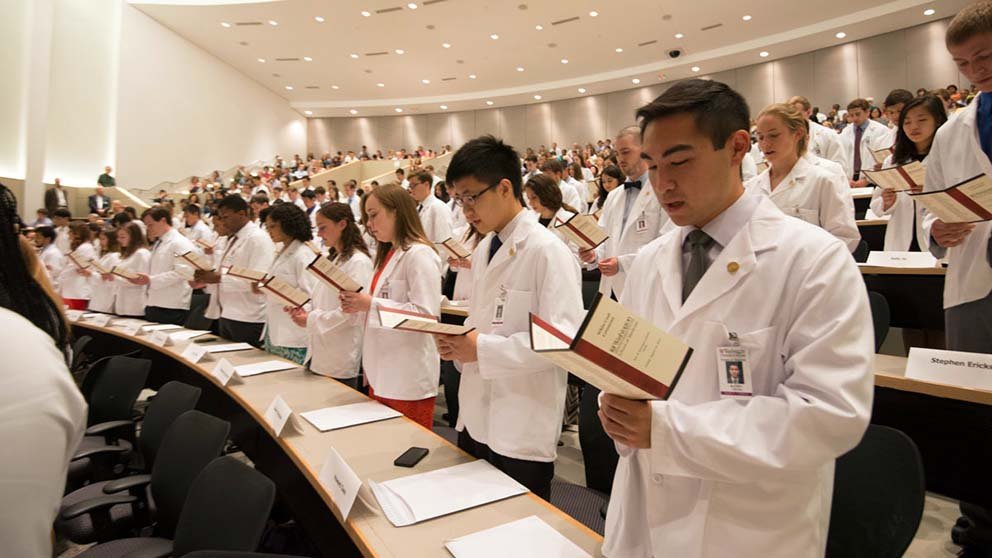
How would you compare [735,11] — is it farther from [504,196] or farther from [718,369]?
[718,369]

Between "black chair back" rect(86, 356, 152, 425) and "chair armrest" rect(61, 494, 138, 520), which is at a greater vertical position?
"black chair back" rect(86, 356, 152, 425)

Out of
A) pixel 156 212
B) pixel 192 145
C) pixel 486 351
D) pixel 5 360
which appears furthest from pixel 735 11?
pixel 192 145

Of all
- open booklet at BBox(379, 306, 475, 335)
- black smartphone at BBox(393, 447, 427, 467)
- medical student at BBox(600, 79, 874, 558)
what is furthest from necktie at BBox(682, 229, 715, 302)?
black smartphone at BBox(393, 447, 427, 467)

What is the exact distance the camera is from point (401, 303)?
2.60 meters

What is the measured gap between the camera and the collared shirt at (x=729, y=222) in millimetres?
1155

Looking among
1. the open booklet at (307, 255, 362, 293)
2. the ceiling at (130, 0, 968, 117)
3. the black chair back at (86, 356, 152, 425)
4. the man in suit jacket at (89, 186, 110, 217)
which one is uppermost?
the ceiling at (130, 0, 968, 117)

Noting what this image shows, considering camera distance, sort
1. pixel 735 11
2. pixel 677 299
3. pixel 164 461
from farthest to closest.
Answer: pixel 735 11
pixel 164 461
pixel 677 299

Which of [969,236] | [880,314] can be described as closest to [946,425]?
[969,236]

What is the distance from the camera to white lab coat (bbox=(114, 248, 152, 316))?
602 centimetres

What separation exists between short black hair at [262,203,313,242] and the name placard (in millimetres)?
3643

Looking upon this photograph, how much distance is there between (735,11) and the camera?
44.5 feet

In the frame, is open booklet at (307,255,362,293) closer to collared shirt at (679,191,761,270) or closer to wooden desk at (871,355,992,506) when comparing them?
collared shirt at (679,191,761,270)

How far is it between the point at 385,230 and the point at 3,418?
1922 mm

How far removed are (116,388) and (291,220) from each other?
5.04ft
